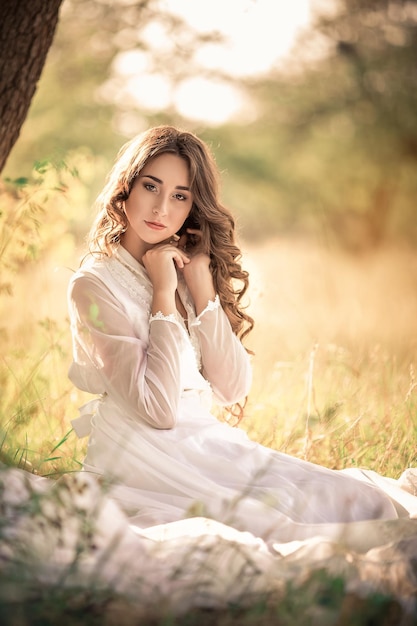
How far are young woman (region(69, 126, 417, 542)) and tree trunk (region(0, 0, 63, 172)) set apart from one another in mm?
464

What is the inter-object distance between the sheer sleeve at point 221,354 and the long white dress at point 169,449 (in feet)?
0.39

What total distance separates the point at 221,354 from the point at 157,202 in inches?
23.9

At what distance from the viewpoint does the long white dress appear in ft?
8.34

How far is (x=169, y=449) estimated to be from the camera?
2.65m

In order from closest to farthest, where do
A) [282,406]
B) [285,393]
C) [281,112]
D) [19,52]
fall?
[19,52] < [282,406] < [285,393] < [281,112]

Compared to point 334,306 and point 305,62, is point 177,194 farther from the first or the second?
point 305,62

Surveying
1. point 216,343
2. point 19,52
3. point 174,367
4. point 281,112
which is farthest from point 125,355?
point 281,112

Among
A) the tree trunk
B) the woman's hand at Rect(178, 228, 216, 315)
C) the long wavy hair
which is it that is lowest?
the woman's hand at Rect(178, 228, 216, 315)

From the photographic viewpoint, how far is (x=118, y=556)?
1.93 m

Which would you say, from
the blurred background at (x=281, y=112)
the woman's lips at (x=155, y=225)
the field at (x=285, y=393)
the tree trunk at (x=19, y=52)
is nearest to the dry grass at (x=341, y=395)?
the field at (x=285, y=393)

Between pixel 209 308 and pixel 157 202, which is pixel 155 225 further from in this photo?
pixel 209 308

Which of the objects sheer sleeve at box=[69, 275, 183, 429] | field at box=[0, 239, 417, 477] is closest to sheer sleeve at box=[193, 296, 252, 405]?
sheer sleeve at box=[69, 275, 183, 429]

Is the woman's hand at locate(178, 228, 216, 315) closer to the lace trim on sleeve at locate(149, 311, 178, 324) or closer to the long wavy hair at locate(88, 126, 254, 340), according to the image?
the long wavy hair at locate(88, 126, 254, 340)

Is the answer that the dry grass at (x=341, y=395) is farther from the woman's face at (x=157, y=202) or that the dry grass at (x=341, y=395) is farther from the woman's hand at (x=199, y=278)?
the woman's face at (x=157, y=202)
